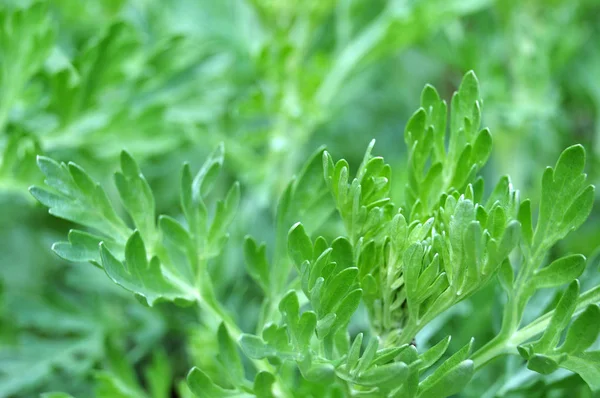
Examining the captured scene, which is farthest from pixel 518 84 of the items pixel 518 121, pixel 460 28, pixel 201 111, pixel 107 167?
pixel 107 167

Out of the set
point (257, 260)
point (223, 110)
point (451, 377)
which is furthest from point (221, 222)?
point (223, 110)

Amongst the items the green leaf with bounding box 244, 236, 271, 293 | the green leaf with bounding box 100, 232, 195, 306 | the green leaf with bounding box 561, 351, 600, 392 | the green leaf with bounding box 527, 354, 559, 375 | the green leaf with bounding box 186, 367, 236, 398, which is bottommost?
the green leaf with bounding box 561, 351, 600, 392

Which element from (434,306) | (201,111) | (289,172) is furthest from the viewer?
(289,172)

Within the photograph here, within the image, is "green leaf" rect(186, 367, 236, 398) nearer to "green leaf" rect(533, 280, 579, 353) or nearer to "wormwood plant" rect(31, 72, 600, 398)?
"wormwood plant" rect(31, 72, 600, 398)

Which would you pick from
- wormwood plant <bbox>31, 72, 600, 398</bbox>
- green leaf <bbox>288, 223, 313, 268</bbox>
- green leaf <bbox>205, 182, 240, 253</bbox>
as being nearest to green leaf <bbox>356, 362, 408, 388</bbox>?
wormwood plant <bbox>31, 72, 600, 398</bbox>

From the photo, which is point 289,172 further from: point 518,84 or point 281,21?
point 518,84

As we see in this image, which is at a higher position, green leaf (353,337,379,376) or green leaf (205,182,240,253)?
green leaf (205,182,240,253)

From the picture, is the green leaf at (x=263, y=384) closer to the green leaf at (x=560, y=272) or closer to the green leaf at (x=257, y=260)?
the green leaf at (x=257, y=260)
